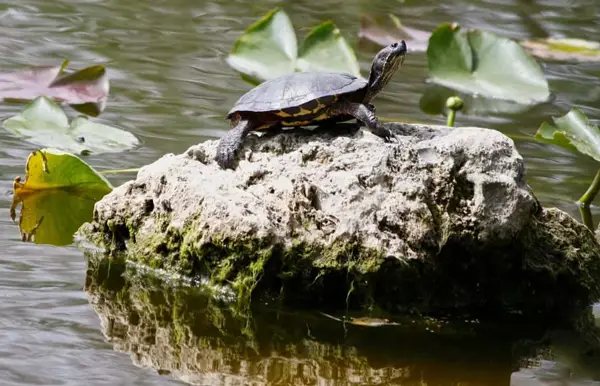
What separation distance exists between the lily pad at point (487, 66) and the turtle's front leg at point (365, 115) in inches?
110

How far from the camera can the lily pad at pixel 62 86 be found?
18.5 feet

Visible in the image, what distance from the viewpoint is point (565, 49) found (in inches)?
306

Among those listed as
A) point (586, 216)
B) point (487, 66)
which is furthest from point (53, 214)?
point (487, 66)

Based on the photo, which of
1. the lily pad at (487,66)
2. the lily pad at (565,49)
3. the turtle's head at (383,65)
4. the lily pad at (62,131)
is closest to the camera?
the turtle's head at (383,65)

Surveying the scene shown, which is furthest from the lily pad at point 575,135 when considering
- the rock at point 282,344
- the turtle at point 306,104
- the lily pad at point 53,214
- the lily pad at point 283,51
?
the lily pad at point 53,214

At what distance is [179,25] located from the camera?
7887mm

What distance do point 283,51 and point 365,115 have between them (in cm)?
314

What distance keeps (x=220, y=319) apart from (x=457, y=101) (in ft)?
5.63

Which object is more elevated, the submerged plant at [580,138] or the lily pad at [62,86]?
the submerged plant at [580,138]

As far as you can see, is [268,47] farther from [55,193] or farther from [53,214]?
[53,214]

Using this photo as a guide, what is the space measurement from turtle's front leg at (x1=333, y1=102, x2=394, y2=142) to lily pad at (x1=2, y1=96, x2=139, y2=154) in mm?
1683

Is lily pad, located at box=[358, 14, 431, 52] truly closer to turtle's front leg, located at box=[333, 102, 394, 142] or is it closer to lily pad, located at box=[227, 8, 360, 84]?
lily pad, located at box=[227, 8, 360, 84]

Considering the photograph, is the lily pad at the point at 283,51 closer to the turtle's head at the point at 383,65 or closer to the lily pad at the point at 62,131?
the lily pad at the point at 62,131

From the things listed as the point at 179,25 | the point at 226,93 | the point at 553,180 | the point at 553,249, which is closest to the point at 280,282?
the point at 553,249
